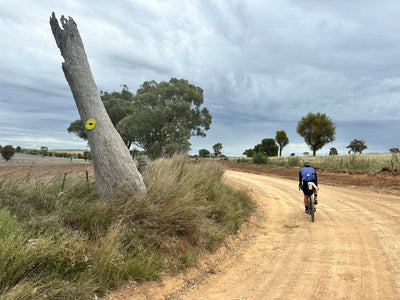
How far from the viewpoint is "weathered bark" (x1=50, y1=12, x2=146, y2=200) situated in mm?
5484

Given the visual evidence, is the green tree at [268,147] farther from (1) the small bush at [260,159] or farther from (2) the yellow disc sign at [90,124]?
(2) the yellow disc sign at [90,124]

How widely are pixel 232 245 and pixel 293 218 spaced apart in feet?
11.9

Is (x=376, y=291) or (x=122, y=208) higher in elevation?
(x=122, y=208)

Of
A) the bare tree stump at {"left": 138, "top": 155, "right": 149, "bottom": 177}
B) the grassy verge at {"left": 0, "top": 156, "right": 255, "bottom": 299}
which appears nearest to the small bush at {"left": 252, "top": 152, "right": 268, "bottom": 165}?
the grassy verge at {"left": 0, "top": 156, "right": 255, "bottom": 299}

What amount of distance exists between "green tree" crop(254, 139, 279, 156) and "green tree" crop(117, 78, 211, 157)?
3528 centimetres

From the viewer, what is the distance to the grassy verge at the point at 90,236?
3289 millimetres

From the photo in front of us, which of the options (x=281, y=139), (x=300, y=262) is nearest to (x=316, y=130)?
(x=281, y=139)

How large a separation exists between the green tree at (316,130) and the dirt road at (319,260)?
54.7 meters

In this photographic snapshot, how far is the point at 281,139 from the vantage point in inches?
2739

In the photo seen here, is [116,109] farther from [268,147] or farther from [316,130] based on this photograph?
[316,130]

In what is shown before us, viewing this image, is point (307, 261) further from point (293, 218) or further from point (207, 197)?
point (293, 218)

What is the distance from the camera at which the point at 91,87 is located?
6121mm

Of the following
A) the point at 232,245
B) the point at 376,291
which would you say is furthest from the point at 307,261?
the point at 232,245

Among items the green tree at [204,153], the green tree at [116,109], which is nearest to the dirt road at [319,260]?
the green tree at [116,109]
